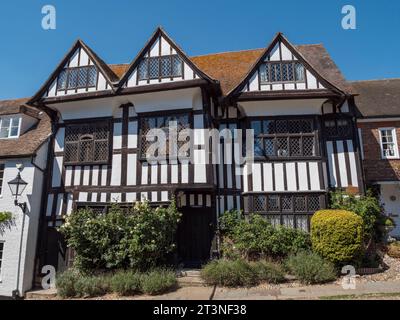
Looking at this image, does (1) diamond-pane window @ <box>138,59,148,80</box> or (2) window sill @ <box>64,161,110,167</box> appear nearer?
(1) diamond-pane window @ <box>138,59,148,80</box>

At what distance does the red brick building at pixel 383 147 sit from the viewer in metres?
13.7

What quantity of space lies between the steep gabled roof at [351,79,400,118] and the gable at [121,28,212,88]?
7905mm

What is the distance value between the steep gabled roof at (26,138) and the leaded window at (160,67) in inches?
187

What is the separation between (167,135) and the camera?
36.8 ft

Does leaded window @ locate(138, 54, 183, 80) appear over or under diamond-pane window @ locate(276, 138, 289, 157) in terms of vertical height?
over

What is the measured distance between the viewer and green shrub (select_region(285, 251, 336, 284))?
8414 millimetres

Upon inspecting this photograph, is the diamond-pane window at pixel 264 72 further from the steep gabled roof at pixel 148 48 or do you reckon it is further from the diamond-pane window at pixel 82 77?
the diamond-pane window at pixel 82 77

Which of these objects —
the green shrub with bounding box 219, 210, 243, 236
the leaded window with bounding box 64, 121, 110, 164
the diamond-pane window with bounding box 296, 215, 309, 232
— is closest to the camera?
the diamond-pane window with bounding box 296, 215, 309, 232

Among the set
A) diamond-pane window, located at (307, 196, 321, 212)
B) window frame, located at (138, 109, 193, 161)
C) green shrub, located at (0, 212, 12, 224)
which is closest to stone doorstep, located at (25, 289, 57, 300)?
green shrub, located at (0, 212, 12, 224)

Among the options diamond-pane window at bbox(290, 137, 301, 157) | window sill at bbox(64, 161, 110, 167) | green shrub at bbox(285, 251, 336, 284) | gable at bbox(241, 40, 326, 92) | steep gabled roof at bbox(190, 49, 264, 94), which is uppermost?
steep gabled roof at bbox(190, 49, 264, 94)

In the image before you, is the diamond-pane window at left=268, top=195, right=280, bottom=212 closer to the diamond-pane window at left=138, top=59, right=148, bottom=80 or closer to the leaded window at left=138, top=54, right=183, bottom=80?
the leaded window at left=138, top=54, right=183, bottom=80

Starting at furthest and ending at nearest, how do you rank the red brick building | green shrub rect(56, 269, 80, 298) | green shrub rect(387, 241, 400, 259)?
the red brick building
green shrub rect(387, 241, 400, 259)
green shrub rect(56, 269, 80, 298)

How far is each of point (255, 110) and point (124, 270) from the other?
707 cm

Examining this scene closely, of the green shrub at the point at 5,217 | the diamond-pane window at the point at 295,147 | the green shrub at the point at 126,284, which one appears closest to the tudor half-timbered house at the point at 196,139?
the diamond-pane window at the point at 295,147
